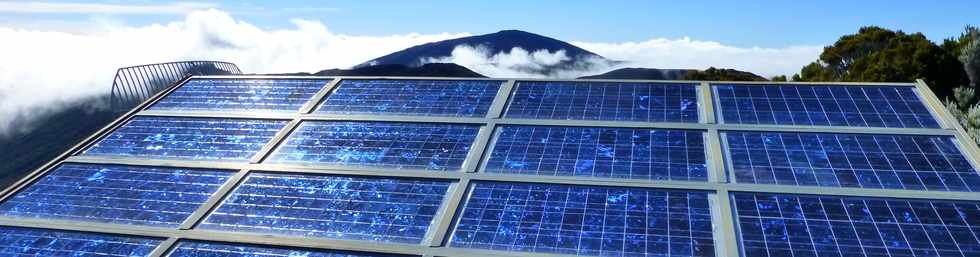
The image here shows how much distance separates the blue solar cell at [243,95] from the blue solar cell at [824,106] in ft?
30.6

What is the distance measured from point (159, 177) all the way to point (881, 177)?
1259 cm

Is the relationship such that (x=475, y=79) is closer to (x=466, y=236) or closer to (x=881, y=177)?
(x=466, y=236)

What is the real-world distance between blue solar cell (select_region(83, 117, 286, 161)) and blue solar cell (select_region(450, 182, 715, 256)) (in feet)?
17.2

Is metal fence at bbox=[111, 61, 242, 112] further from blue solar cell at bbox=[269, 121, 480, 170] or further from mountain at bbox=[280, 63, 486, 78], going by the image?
mountain at bbox=[280, 63, 486, 78]

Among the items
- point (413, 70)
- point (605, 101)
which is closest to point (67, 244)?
point (605, 101)

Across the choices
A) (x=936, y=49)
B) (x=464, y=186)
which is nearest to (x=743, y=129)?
(x=464, y=186)

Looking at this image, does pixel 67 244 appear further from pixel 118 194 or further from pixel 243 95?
pixel 243 95

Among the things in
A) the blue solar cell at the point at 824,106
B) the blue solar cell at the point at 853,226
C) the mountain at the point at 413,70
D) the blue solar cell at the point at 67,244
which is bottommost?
the blue solar cell at the point at 67,244

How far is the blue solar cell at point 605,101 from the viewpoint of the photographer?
14250 mm

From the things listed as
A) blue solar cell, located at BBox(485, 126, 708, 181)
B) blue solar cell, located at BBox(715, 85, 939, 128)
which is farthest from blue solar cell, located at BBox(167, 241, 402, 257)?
blue solar cell, located at BBox(715, 85, 939, 128)

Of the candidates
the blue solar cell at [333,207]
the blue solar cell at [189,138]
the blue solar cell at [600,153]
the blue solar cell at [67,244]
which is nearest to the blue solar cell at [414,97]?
the blue solar cell at [600,153]

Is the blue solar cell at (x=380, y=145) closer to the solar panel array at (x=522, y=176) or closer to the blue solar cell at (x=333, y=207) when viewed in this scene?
the solar panel array at (x=522, y=176)

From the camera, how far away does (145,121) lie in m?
15.8

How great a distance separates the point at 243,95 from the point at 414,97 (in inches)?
170
